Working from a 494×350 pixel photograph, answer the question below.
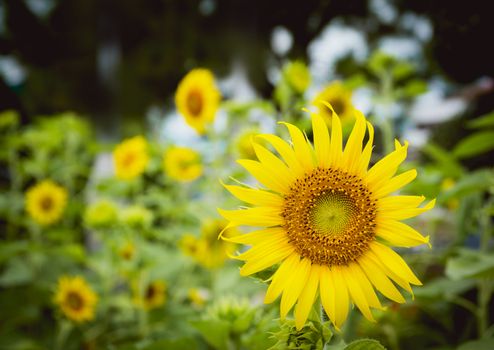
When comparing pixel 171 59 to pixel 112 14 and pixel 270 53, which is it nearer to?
pixel 112 14

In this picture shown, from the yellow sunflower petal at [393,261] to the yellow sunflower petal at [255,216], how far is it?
15 centimetres

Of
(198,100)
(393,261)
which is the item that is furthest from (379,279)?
(198,100)

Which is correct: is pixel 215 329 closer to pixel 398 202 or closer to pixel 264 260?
pixel 264 260

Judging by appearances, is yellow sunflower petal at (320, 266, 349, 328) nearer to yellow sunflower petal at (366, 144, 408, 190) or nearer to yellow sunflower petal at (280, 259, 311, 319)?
yellow sunflower petal at (280, 259, 311, 319)

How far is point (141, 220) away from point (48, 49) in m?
3.57

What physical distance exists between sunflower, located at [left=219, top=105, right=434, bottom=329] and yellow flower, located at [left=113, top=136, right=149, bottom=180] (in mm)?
Answer: 1551

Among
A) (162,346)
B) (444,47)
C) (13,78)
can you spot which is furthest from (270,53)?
(162,346)

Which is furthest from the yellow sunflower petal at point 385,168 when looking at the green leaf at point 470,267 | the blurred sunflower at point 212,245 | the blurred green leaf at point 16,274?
the blurred green leaf at point 16,274

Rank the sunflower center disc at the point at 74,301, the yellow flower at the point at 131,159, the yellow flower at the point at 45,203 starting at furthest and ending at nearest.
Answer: the yellow flower at the point at 45,203 < the yellow flower at the point at 131,159 < the sunflower center disc at the point at 74,301

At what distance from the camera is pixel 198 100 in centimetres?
172

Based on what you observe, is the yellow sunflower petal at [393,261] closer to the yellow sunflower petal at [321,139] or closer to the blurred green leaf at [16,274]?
the yellow sunflower petal at [321,139]

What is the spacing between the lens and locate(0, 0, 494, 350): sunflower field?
0.65 meters

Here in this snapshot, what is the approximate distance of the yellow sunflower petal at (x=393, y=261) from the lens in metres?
0.59

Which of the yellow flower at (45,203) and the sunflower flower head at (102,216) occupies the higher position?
the yellow flower at (45,203)
